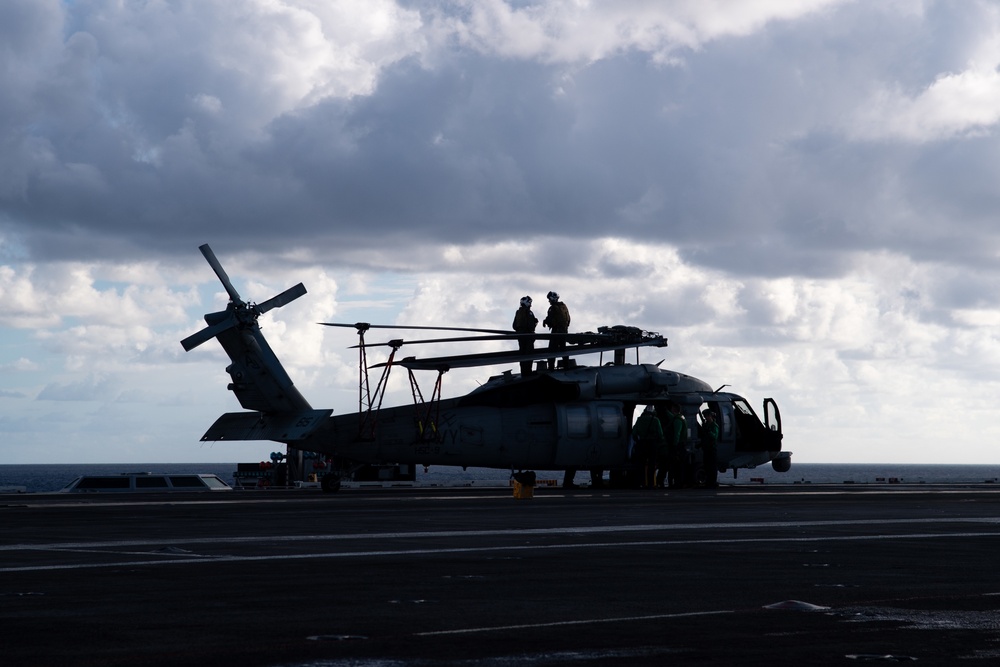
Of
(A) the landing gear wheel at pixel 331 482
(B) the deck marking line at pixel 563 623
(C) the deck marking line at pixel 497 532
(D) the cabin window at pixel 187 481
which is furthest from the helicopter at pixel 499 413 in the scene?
(B) the deck marking line at pixel 563 623

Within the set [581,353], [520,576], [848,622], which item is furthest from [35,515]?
[581,353]

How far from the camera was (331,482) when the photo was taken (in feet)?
129

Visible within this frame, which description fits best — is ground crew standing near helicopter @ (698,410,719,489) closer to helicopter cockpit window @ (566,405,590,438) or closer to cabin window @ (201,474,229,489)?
helicopter cockpit window @ (566,405,590,438)

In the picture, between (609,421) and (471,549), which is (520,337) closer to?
(609,421)

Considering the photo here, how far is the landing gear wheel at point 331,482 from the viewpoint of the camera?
39.2m

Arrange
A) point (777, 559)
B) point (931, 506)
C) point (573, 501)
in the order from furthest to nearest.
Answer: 1. point (573, 501)
2. point (931, 506)
3. point (777, 559)

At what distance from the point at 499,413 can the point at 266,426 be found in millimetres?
7318

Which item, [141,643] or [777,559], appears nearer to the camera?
[141,643]

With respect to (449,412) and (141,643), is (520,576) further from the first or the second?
(449,412)

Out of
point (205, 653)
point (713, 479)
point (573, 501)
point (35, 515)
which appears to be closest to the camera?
point (205, 653)

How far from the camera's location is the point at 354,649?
716cm

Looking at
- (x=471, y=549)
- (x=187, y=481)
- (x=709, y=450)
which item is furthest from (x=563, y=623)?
(x=187, y=481)

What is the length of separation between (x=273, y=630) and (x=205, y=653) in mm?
941

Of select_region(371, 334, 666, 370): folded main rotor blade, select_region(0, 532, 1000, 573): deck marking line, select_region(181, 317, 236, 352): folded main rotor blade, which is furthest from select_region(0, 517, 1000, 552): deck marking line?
select_region(181, 317, 236, 352): folded main rotor blade
